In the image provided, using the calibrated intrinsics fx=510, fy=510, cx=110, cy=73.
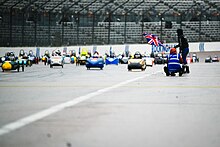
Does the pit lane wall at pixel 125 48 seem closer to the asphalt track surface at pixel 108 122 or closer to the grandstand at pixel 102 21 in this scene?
the grandstand at pixel 102 21

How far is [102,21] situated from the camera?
75.2 meters

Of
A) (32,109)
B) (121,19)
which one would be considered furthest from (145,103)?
(121,19)

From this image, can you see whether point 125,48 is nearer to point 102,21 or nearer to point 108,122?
point 102,21

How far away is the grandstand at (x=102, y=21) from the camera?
65688 millimetres

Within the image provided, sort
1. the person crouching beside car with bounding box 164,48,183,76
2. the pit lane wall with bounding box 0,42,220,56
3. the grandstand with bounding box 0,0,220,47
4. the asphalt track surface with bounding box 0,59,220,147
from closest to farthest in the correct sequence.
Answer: the asphalt track surface with bounding box 0,59,220,147
the person crouching beside car with bounding box 164,48,183,76
the pit lane wall with bounding box 0,42,220,56
the grandstand with bounding box 0,0,220,47

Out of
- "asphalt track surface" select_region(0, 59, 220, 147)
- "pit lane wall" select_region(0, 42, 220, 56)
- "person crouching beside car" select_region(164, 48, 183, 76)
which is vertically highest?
"pit lane wall" select_region(0, 42, 220, 56)

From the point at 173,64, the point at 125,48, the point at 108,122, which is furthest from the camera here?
the point at 125,48

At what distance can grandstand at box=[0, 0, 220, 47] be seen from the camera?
65.7m

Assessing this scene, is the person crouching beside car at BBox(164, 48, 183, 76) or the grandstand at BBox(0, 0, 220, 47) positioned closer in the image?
the person crouching beside car at BBox(164, 48, 183, 76)

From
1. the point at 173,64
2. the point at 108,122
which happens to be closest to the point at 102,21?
the point at 173,64

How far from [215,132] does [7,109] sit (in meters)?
3.36

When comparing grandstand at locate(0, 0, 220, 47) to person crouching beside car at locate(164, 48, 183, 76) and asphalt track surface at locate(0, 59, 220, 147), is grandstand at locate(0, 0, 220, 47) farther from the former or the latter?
asphalt track surface at locate(0, 59, 220, 147)

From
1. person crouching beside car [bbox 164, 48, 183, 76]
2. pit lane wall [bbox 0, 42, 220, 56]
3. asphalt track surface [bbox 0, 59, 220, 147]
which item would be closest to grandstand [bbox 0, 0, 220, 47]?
pit lane wall [bbox 0, 42, 220, 56]

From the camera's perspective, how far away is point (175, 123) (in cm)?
631
